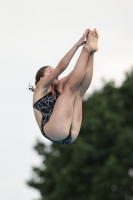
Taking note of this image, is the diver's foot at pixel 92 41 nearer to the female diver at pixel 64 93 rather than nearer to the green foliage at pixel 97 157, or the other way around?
the female diver at pixel 64 93

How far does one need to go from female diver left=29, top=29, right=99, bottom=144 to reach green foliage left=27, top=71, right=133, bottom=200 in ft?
96.7

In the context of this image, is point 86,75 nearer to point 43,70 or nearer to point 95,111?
point 43,70

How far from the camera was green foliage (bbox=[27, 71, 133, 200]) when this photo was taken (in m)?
45.8

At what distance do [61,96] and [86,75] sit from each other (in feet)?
2.12

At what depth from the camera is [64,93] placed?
15.9 metres

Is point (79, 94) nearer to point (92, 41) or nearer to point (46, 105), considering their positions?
point (46, 105)

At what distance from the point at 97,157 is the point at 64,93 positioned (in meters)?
31.4

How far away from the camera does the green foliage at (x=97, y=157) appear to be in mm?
45781

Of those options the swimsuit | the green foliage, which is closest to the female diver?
the swimsuit

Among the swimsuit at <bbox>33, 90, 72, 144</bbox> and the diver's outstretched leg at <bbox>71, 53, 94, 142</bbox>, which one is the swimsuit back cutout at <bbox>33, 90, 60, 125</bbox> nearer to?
the swimsuit at <bbox>33, 90, 72, 144</bbox>

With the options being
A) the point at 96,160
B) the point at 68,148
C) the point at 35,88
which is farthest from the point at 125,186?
the point at 35,88

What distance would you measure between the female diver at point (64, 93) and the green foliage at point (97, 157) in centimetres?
2949

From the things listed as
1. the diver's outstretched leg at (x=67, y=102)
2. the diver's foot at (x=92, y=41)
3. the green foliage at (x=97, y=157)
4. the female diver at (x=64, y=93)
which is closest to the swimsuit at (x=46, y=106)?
the female diver at (x=64, y=93)

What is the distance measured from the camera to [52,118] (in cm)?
1591
